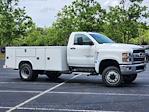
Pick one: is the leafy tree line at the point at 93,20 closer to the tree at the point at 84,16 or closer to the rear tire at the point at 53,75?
the tree at the point at 84,16

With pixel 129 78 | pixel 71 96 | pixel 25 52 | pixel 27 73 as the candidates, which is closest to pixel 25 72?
pixel 27 73

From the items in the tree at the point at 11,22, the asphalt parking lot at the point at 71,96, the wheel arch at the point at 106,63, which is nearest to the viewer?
the asphalt parking lot at the point at 71,96

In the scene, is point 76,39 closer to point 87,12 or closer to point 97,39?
point 97,39

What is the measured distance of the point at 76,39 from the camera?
16.7 meters

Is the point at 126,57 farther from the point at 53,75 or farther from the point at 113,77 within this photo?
the point at 53,75

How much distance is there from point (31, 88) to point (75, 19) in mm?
30743

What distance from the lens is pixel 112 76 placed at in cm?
1547

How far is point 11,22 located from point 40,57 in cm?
2656

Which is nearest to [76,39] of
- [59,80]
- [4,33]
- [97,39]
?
[97,39]

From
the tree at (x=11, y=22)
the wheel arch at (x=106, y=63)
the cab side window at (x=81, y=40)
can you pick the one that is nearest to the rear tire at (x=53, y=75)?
the cab side window at (x=81, y=40)

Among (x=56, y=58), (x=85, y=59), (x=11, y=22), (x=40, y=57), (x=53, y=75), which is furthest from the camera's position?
(x=11, y=22)

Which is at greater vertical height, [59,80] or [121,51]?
[121,51]

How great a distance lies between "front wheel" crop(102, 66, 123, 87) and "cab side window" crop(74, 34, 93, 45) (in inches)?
54.4

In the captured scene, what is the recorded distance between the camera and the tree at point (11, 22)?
42.7 metres
